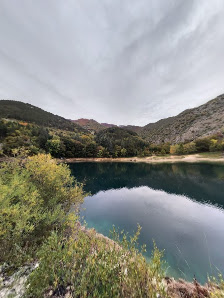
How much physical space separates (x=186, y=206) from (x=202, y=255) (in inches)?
450

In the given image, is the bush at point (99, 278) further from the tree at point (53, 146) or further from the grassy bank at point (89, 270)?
the tree at point (53, 146)

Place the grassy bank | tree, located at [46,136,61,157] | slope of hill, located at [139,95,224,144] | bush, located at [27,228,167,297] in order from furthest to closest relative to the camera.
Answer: slope of hill, located at [139,95,224,144], tree, located at [46,136,61,157], the grassy bank, bush, located at [27,228,167,297]

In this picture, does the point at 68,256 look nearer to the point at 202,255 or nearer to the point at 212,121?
the point at 202,255

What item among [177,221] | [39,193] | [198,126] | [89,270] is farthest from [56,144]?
[198,126]

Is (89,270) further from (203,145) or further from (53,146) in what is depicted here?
(203,145)

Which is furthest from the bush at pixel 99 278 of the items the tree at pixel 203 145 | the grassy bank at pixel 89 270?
the tree at pixel 203 145

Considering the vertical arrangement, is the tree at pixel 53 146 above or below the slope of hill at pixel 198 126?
below

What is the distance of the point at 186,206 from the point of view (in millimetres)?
21734

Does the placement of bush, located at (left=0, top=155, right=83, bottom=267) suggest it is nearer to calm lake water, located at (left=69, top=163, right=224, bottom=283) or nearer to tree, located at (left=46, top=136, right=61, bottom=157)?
calm lake water, located at (left=69, top=163, right=224, bottom=283)

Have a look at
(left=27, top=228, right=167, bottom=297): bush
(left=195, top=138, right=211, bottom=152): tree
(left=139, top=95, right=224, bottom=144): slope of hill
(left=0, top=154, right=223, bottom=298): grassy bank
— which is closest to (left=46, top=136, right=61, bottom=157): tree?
(left=0, top=154, right=223, bottom=298): grassy bank

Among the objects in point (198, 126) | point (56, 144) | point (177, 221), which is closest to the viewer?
point (177, 221)

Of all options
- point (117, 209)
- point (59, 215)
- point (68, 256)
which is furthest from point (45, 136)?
point (68, 256)

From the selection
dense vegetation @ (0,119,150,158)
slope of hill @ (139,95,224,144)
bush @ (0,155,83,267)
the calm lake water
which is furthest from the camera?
slope of hill @ (139,95,224,144)

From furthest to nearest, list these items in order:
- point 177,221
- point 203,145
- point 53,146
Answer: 1. point 203,145
2. point 53,146
3. point 177,221
